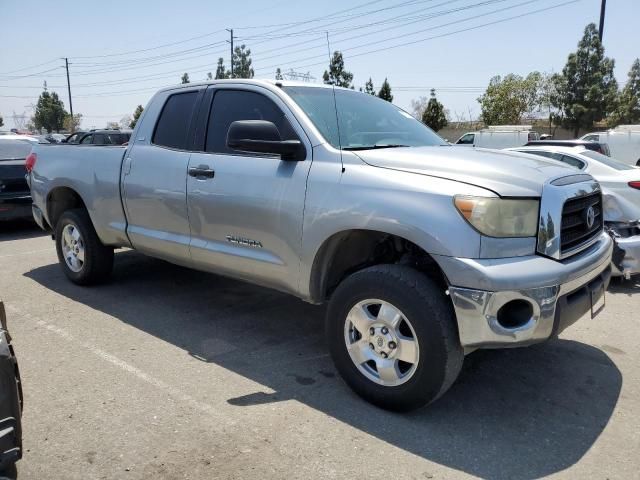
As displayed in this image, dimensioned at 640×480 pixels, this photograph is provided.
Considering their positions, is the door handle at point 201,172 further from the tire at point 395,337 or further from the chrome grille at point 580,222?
the chrome grille at point 580,222

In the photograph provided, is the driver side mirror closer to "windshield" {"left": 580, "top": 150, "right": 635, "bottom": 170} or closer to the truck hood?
the truck hood

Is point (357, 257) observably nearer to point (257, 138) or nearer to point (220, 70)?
point (257, 138)

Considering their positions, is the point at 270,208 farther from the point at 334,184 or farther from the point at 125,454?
the point at 125,454

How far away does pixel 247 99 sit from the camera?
165 inches

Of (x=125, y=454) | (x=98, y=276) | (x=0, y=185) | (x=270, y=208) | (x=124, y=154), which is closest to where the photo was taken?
(x=125, y=454)

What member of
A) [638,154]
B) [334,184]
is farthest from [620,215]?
[638,154]

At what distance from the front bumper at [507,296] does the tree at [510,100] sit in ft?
149

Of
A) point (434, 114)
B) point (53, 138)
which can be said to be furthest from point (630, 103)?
point (53, 138)

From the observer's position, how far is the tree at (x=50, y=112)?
6925 centimetres

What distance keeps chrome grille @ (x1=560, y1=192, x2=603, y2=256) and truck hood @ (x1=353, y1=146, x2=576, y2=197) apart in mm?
198

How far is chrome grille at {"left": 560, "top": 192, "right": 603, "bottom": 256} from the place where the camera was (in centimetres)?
314

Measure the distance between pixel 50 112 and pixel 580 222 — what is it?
7627cm

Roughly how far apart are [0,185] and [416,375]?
8433 millimetres

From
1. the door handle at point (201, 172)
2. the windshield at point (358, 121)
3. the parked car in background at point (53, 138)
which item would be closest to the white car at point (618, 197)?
the windshield at point (358, 121)
